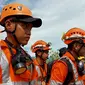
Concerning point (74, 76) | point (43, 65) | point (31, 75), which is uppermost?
point (31, 75)

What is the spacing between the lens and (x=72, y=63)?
570 cm

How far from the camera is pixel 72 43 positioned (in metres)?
6.30

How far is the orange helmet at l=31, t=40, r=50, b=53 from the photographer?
409 inches

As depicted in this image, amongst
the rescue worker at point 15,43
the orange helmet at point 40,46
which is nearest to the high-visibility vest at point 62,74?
the rescue worker at point 15,43

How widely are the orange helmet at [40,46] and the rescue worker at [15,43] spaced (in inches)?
246

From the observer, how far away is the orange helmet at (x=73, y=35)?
634cm

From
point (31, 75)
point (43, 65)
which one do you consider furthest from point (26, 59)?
point (43, 65)

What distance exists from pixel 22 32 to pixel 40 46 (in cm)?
674

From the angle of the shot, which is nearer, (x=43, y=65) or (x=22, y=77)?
(x=22, y=77)

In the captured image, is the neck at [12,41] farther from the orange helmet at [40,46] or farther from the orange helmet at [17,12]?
the orange helmet at [40,46]

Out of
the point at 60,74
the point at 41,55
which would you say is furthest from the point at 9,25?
the point at 41,55

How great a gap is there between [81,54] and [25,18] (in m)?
2.39

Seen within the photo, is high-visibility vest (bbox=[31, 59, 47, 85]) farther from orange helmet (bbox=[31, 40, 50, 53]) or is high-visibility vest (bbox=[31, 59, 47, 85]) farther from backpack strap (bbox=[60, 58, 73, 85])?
orange helmet (bbox=[31, 40, 50, 53])

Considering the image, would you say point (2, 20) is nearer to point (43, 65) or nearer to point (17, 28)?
point (17, 28)
